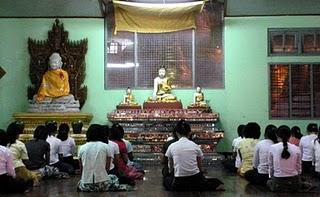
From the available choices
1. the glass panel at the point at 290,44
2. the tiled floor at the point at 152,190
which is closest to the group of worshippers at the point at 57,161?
the tiled floor at the point at 152,190

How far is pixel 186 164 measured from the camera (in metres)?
7.12

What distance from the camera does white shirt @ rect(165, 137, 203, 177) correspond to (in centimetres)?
710

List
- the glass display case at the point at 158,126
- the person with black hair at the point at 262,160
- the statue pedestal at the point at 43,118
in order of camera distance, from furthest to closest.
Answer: the statue pedestal at the point at 43,118
the glass display case at the point at 158,126
the person with black hair at the point at 262,160

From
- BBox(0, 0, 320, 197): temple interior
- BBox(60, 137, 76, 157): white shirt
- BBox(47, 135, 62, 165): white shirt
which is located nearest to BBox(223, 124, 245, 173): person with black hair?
BBox(0, 0, 320, 197): temple interior

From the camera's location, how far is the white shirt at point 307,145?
9352 mm

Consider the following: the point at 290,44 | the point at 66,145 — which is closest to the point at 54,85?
the point at 66,145

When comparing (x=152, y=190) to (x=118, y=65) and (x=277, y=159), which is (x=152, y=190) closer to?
(x=277, y=159)

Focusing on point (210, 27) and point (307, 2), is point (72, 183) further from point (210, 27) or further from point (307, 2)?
point (307, 2)

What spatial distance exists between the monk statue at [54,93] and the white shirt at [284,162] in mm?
6544

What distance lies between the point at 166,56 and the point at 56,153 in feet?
15.6

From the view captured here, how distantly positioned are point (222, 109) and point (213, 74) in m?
0.85

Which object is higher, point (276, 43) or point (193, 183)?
point (276, 43)

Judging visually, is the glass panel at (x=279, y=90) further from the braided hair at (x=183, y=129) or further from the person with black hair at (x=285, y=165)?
the braided hair at (x=183, y=129)

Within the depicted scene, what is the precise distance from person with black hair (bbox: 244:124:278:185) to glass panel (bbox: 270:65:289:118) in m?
5.06
